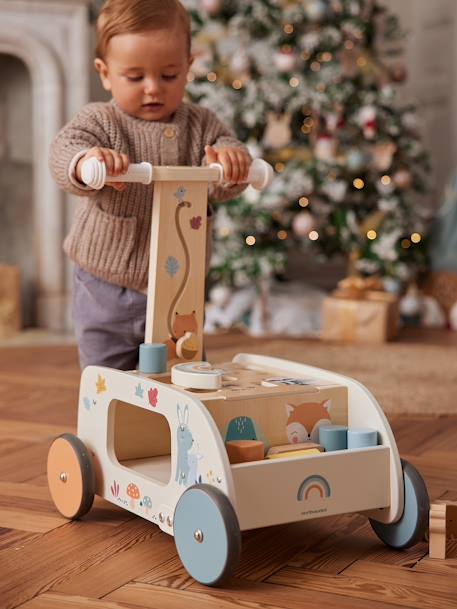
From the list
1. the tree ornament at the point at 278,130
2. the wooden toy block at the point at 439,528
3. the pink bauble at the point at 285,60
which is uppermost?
the pink bauble at the point at 285,60

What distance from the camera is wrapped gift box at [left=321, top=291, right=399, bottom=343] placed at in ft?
11.5

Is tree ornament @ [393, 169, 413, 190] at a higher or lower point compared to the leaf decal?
higher

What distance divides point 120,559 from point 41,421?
2.97 feet

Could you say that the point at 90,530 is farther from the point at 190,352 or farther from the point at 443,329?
the point at 443,329

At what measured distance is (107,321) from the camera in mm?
1795

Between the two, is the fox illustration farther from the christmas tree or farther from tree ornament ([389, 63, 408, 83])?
tree ornament ([389, 63, 408, 83])

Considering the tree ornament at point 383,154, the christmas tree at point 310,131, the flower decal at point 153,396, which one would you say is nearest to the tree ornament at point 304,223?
the christmas tree at point 310,131

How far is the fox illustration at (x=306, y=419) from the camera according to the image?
146 centimetres

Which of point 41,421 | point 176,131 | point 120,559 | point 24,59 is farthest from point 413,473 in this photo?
point 24,59

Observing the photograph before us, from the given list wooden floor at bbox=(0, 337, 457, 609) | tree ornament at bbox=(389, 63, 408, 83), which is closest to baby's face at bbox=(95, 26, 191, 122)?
wooden floor at bbox=(0, 337, 457, 609)

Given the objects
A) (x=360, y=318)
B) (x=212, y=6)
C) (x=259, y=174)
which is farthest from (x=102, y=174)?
(x=212, y=6)

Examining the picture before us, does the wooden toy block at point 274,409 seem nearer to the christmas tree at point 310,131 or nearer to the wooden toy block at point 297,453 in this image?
the wooden toy block at point 297,453

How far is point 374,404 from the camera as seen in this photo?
1450mm

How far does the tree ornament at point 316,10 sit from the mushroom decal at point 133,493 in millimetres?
2578
